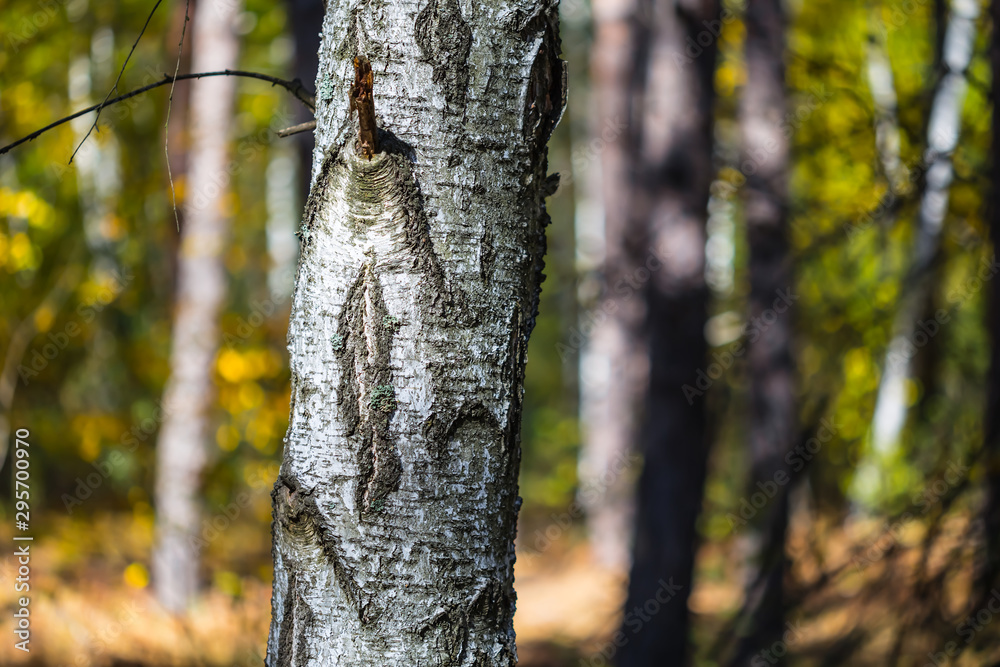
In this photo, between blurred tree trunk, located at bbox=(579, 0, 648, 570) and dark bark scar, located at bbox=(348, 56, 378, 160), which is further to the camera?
blurred tree trunk, located at bbox=(579, 0, 648, 570)

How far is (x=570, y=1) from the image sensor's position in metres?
10.9

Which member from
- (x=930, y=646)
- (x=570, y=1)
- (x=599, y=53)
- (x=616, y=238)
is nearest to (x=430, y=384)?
(x=930, y=646)

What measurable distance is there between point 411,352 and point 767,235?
5155 millimetres

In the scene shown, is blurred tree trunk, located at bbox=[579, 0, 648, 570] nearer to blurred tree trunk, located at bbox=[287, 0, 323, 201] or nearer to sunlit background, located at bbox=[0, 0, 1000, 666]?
sunlit background, located at bbox=[0, 0, 1000, 666]

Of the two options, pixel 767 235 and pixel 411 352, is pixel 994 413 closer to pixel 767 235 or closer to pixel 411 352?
pixel 411 352

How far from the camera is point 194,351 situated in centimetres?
579

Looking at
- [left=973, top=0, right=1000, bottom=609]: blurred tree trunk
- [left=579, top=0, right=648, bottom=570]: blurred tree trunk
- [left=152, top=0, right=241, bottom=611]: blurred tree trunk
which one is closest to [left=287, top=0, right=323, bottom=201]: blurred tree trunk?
[left=152, top=0, right=241, bottom=611]: blurred tree trunk

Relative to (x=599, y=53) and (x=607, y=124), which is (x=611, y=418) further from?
(x=599, y=53)

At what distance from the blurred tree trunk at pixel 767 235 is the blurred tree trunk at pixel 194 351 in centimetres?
404

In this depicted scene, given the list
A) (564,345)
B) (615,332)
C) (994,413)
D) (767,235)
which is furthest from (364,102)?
(615,332)

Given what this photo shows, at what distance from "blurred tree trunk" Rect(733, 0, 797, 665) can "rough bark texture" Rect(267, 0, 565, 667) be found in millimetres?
4134

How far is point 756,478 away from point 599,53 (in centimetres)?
582

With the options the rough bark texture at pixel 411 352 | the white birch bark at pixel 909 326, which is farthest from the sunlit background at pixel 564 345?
the rough bark texture at pixel 411 352

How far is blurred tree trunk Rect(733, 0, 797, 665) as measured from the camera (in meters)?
5.44
